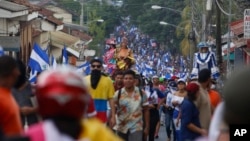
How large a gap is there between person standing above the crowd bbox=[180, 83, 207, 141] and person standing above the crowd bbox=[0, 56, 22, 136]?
4601 mm

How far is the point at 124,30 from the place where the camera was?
141m

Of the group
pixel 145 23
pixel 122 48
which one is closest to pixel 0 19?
pixel 122 48

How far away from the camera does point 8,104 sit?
27.9 feet

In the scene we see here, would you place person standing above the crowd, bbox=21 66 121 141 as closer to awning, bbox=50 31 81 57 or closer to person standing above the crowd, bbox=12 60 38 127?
person standing above the crowd, bbox=12 60 38 127

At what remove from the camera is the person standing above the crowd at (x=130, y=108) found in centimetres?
1599

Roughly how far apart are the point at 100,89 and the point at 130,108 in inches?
25.7

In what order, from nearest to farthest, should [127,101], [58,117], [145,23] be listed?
[58,117] → [127,101] → [145,23]

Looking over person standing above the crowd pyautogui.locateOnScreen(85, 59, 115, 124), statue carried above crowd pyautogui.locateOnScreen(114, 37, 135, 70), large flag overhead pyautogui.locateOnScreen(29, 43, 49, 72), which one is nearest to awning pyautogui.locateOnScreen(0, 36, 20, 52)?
statue carried above crowd pyautogui.locateOnScreen(114, 37, 135, 70)

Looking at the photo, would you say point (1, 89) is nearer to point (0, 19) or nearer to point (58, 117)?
point (58, 117)

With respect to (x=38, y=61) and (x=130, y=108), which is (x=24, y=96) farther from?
(x=38, y=61)

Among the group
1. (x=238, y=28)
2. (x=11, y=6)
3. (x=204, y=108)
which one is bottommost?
(x=238, y=28)

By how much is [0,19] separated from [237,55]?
58.2ft

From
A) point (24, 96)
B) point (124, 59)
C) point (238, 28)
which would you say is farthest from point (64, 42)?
point (24, 96)

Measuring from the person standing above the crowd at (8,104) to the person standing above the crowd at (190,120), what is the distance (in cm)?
460
